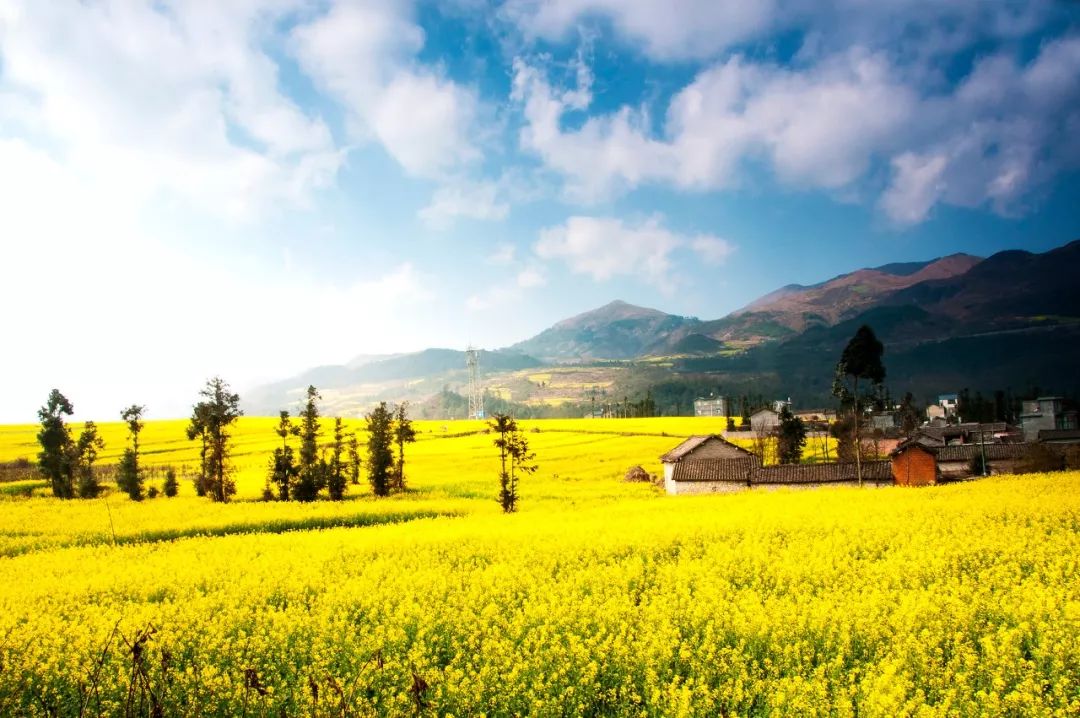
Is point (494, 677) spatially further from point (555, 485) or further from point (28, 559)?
point (555, 485)

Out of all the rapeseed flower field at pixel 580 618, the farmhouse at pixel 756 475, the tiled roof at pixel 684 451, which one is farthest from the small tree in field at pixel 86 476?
the tiled roof at pixel 684 451

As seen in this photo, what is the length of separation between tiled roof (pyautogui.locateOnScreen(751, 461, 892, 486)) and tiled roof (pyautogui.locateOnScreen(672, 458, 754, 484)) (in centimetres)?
97

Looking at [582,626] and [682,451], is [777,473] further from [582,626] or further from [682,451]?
[582,626]

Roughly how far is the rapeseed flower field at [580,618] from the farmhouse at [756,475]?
82.1 ft

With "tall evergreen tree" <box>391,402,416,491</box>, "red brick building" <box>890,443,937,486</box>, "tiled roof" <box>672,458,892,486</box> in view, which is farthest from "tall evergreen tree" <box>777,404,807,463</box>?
"tall evergreen tree" <box>391,402,416,491</box>

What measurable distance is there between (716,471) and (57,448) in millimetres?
55933

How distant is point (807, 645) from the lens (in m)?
10.9

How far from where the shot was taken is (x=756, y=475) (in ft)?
175

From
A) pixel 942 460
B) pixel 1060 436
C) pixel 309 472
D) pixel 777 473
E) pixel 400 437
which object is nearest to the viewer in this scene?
pixel 309 472

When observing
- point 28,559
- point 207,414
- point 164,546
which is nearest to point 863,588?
point 164,546

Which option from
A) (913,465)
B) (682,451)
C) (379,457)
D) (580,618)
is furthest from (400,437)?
(580,618)

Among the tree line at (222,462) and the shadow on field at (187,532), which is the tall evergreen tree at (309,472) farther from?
the shadow on field at (187,532)

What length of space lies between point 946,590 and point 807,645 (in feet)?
16.3

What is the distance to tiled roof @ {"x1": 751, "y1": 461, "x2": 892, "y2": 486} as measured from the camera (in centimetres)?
5194
